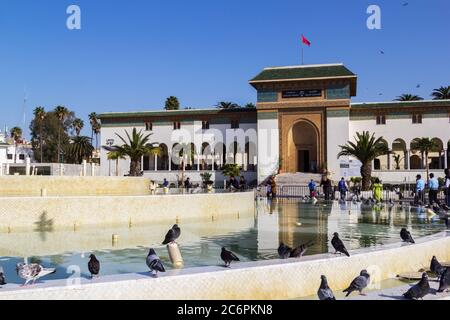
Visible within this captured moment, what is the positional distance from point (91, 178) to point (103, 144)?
110 ft

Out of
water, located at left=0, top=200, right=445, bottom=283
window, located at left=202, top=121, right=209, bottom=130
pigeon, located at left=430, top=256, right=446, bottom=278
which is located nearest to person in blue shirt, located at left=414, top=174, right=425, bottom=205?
water, located at left=0, top=200, right=445, bottom=283

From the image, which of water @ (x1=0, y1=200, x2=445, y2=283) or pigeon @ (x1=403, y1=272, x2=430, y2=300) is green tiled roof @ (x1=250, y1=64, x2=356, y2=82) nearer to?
water @ (x1=0, y1=200, x2=445, y2=283)

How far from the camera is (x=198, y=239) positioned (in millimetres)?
10367

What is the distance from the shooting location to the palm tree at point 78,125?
7662cm

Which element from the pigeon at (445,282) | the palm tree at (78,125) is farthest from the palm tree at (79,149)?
the pigeon at (445,282)

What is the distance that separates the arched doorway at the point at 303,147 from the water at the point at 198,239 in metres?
29.9

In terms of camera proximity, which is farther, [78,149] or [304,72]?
[78,149]

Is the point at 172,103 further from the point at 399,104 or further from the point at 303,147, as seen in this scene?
the point at 399,104

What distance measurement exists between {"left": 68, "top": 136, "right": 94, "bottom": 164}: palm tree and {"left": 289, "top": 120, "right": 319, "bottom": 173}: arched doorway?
36.6 m

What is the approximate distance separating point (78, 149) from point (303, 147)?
37695 mm

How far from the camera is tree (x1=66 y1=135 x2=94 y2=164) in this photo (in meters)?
69.6

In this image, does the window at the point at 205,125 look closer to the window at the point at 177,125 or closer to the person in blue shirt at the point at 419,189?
the window at the point at 177,125

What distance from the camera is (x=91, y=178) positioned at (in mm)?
17562

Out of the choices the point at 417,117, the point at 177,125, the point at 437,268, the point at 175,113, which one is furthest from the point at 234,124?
the point at 437,268
